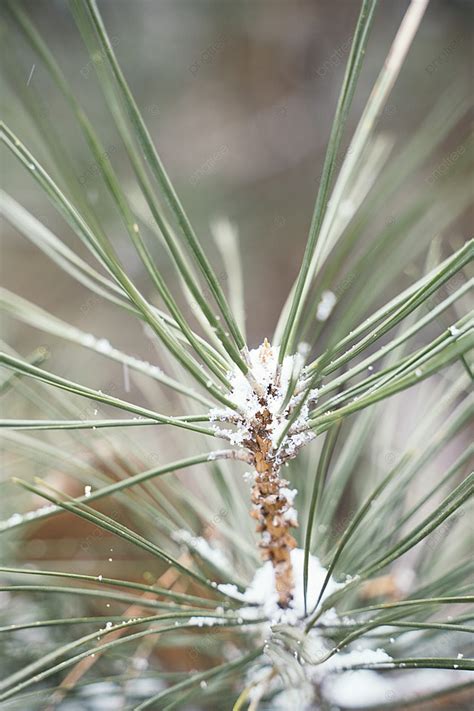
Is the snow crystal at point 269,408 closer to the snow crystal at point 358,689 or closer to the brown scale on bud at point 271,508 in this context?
the brown scale on bud at point 271,508

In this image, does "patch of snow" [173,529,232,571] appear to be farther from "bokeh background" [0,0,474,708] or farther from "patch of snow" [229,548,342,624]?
"bokeh background" [0,0,474,708]

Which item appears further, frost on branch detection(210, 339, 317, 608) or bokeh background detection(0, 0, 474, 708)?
bokeh background detection(0, 0, 474, 708)

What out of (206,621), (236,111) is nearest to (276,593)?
(206,621)

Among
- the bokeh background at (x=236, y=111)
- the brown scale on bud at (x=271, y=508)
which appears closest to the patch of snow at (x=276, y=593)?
the brown scale on bud at (x=271, y=508)

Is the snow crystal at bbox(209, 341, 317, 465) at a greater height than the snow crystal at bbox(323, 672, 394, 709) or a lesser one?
greater

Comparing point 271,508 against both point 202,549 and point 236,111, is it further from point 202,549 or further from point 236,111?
point 236,111

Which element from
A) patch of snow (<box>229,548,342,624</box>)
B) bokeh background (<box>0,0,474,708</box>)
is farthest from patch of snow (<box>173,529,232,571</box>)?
bokeh background (<box>0,0,474,708</box>)

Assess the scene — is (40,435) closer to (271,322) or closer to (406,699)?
(406,699)

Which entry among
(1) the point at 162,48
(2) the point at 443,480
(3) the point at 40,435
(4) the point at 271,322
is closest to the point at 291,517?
(2) the point at 443,480

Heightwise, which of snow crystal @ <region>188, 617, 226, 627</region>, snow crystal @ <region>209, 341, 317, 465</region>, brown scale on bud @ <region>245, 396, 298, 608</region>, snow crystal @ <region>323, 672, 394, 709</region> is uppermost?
snow crystal @ <region>209, 341, 317, 465</region>
